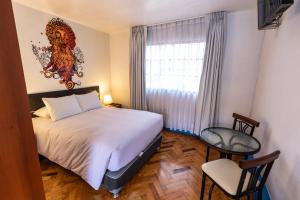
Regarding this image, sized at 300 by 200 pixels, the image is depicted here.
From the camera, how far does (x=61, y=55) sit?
2.82 metres

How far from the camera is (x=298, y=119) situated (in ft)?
3.83

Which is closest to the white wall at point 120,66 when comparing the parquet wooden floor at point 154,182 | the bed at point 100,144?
the bed at point 100,144

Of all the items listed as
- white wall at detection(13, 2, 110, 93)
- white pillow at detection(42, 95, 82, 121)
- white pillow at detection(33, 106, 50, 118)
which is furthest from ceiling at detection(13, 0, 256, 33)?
white pillow at detection(33, 106, 50, 118)

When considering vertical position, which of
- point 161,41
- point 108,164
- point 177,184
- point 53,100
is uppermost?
point 161,41

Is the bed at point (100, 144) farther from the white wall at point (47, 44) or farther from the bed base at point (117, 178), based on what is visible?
the white wall at point (47, 44)

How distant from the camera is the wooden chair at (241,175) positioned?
109 centimetres

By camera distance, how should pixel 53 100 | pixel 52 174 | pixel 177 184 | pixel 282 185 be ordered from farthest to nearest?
pixel 53 100
pixel 52 174
pixel 177 184
pixel 282 185

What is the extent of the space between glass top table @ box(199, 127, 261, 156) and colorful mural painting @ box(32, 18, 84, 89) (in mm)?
2779

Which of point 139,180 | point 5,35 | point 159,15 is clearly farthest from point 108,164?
point 159,15

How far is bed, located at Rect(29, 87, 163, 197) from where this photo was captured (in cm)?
162

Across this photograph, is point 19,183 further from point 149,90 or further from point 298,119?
point 149,90

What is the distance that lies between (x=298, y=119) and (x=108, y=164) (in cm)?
179

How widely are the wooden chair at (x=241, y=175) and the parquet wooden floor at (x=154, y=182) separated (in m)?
0.39

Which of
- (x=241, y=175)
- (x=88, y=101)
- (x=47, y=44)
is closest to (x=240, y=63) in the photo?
(x=241, y=175)
